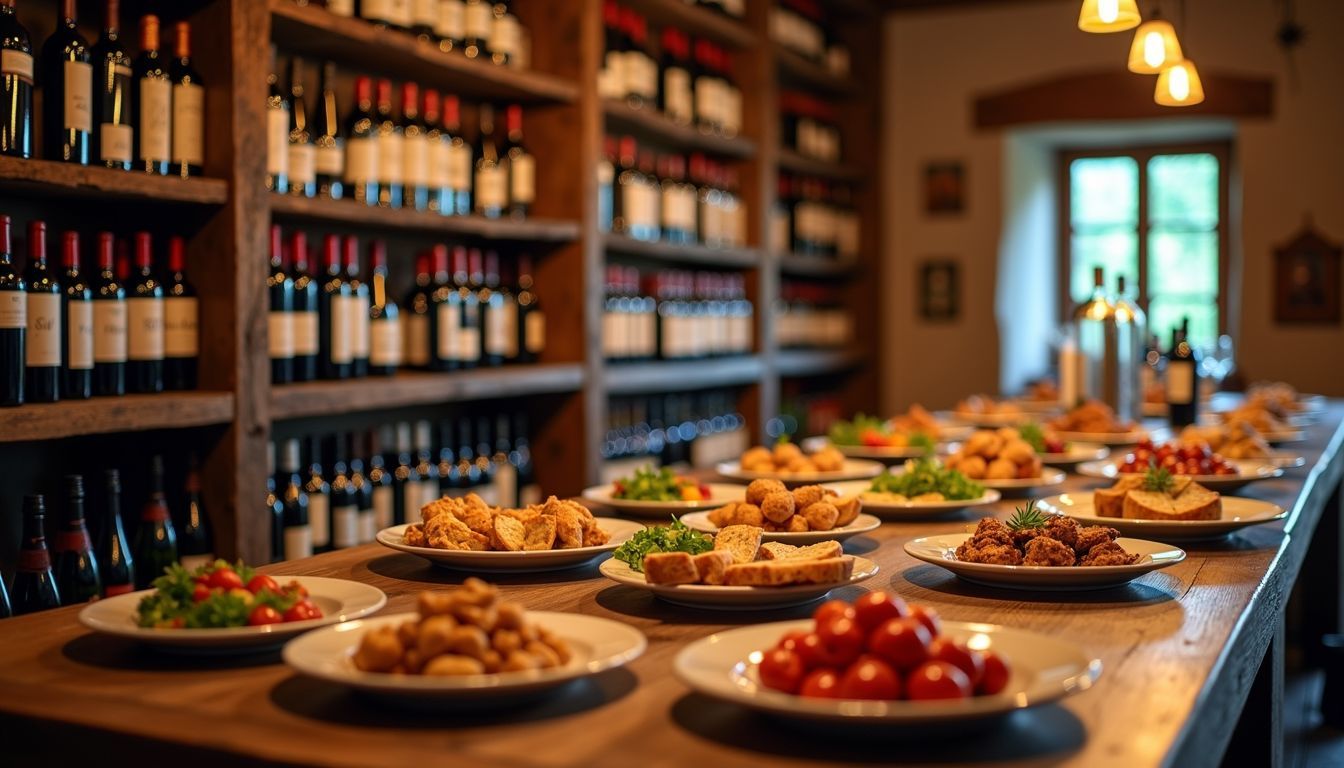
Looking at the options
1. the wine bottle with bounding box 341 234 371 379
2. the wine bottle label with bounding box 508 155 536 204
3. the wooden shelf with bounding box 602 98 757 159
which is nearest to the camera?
the wine bottle with bounding box 341 234 371 379

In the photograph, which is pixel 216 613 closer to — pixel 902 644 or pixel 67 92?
pixel 902 644

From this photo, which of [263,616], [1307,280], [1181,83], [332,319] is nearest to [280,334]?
[332,319]

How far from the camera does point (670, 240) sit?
4402mm

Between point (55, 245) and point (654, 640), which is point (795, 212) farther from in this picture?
point (654, 640)

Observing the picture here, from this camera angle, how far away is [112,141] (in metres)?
2.31

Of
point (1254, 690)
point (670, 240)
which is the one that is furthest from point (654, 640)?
point (670, 240)

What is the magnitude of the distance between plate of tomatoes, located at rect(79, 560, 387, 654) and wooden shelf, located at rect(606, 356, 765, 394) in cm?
275

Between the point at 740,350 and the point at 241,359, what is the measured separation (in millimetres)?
2650

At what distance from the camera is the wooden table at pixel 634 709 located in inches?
34.9

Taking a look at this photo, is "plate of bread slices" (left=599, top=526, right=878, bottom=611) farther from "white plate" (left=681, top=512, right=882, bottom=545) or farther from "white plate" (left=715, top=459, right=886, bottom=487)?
"white plate" (left=715, top=459, right=886, bottom=487)

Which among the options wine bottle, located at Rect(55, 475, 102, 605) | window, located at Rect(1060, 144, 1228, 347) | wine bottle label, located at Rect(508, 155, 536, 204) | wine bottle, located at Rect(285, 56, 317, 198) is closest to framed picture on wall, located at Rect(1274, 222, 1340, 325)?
window, located at Rect(1060, 144, 1228, 347)

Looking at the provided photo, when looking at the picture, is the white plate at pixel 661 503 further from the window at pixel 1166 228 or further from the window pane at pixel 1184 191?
the window pane at pixel 1184 191

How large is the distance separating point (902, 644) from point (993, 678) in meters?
0.07

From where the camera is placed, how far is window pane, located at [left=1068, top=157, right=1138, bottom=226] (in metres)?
6.26
